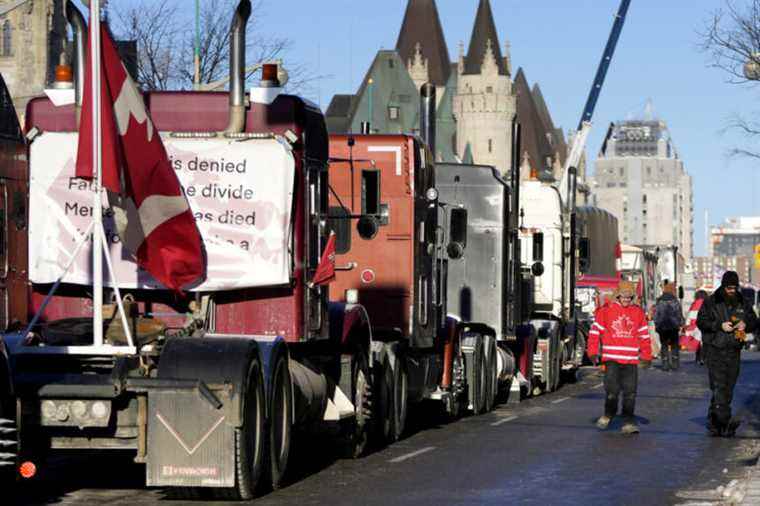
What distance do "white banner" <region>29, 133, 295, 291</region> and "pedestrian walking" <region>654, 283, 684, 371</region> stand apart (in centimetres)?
2684

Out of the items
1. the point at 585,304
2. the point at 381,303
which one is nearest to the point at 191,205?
the point at 381,303

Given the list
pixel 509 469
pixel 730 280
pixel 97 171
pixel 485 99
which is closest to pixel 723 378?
pixel 730 280

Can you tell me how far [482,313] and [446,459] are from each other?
30.5 ft

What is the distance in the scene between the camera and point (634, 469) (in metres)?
15.5

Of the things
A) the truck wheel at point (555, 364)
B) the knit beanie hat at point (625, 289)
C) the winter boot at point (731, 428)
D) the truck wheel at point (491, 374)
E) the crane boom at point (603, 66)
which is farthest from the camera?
the crane boom at point (603, 66)

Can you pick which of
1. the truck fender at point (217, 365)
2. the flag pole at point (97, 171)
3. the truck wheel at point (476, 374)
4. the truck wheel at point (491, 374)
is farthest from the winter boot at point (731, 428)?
the flag pole at point (97, 171)

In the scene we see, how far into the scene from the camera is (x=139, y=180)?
13031 millimetres

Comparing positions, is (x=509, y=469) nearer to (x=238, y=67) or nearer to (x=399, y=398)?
(x=399, y=398)

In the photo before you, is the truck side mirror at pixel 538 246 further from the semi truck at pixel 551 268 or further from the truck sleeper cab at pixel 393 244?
the truck sleeper cab at pixel 393 244

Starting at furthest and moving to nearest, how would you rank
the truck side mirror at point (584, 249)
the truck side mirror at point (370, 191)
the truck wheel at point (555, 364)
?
the truck side mirror at point (584, 249), the truck wheel at point (555, 364), the truck side mirror at point (370, 191)

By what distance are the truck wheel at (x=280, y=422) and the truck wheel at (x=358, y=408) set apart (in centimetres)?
264

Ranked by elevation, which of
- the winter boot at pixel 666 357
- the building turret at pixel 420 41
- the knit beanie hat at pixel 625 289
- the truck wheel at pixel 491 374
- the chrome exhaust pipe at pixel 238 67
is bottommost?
the winter boot at pixel 666 357

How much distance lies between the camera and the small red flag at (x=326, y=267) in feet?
49.0

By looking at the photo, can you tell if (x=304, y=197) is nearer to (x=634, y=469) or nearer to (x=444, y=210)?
(x=634, y=469)
